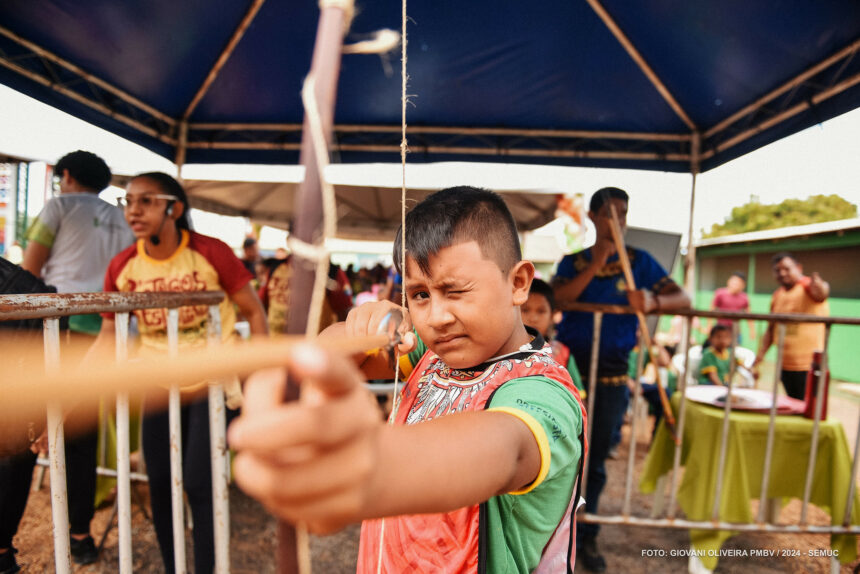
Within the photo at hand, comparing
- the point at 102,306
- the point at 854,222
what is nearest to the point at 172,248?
the point at 102,306

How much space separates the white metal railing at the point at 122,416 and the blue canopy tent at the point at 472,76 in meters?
2.26

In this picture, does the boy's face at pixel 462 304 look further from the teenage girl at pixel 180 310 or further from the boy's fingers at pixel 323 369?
the teenage girl at pixel 180 310

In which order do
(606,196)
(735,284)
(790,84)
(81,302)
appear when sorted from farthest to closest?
(735,284) → (790,84) → (606,196) → (81,302)

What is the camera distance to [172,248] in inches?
94.3

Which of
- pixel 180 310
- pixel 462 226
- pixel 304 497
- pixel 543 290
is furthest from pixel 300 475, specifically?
pixel 543 290

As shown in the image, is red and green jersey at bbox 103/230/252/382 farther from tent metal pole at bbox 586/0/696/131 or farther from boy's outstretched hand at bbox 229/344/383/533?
tent metal pole at bbox 586/0/696/131

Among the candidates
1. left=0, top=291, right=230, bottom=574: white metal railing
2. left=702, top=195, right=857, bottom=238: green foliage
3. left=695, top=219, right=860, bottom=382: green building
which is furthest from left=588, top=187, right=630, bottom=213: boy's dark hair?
left=702, top=195, right=857, bottom=238: green foliage

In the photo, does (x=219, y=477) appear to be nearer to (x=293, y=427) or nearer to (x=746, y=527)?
(x=293, y=427)

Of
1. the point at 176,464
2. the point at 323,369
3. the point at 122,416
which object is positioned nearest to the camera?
the point at 323,369

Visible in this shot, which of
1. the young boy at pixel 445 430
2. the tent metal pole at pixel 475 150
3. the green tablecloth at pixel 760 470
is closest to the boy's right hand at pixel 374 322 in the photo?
the young boy at pixel 445 430

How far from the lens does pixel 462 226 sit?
1.09 metres

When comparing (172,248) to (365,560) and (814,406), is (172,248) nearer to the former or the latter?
(365,560)

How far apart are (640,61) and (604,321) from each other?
2.72 meters

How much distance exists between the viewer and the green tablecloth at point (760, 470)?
2844 mm
